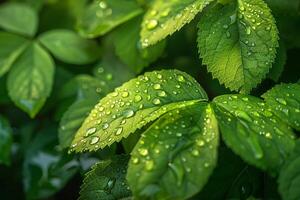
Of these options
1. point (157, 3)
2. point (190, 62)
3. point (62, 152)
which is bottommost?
point (62, 152)

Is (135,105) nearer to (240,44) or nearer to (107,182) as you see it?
(107,182)

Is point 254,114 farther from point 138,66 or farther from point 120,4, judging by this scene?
point 120,4

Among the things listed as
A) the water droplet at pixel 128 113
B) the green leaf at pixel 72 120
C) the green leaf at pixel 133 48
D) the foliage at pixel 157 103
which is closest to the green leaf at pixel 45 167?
the foliage at pixel 157 103

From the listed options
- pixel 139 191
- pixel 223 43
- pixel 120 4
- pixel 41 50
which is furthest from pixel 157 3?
pixel 139 191

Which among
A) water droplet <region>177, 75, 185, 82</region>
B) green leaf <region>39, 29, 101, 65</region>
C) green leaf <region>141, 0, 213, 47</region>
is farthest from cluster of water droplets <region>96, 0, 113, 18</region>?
water droplet <region>177, 75, 185, 82</region>

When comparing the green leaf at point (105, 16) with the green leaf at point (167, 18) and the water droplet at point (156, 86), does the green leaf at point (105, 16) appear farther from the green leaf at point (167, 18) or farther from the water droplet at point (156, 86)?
the water droplet at point (156, 86)

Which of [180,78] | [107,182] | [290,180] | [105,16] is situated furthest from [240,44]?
[105,16]
